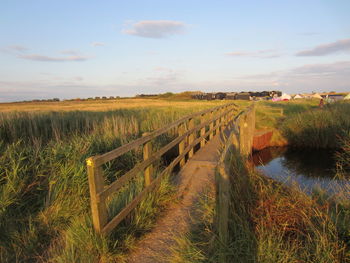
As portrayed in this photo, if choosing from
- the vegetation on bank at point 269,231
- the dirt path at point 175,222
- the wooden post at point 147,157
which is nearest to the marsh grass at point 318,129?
the dirt path at point 175,222

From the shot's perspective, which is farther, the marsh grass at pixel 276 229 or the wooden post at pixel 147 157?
the wooden post at pixel 147 157

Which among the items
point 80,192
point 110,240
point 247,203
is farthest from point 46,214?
point 247,203

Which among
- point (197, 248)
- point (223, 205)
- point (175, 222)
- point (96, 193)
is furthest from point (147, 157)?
point (223, 205)

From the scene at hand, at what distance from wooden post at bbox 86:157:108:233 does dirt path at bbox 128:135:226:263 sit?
50 cm

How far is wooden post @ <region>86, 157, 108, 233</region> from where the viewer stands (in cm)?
267

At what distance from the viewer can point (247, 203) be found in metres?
3.36

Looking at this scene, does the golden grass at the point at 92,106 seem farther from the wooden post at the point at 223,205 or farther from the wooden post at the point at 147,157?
the wooden post at the point at 223,205

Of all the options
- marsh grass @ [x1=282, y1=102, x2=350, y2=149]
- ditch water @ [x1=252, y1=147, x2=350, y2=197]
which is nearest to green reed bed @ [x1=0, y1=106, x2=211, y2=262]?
ditch water @ [x1=252, y1=147, x2=350, y2=197]

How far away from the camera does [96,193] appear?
8.97 ft

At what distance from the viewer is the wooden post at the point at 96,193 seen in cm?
267

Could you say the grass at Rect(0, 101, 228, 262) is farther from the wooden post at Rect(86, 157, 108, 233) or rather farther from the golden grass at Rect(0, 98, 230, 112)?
the golden grass at Rect(0, 98, 230, 112)

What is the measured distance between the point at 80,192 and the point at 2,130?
655 centimetres

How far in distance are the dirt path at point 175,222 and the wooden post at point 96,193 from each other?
1.65ft

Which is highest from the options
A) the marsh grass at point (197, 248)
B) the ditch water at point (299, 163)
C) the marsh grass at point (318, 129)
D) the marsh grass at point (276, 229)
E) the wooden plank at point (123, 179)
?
the wooden plank at point (123, 179)
